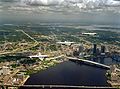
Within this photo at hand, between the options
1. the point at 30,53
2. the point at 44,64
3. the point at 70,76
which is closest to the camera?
the point at 70,76

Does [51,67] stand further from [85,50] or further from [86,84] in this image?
[85,50]

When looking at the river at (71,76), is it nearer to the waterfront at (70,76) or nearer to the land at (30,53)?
the waterfront at (70,76)

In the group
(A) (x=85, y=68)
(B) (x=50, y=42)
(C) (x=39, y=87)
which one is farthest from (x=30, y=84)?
(B) (x=50, y=42)

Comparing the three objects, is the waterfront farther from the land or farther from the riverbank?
the land

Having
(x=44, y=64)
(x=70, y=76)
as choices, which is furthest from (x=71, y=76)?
(x=44, y=64)

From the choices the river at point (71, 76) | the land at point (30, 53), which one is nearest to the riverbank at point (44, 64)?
the land at point (30, 53)

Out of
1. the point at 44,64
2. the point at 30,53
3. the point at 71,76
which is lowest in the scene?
the point at 30,53

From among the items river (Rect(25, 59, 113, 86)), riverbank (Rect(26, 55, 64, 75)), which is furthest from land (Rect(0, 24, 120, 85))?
river (Rect(25, 59, 113, 86))

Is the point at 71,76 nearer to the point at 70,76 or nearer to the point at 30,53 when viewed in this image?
the point at 70,76

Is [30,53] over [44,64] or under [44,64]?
under
